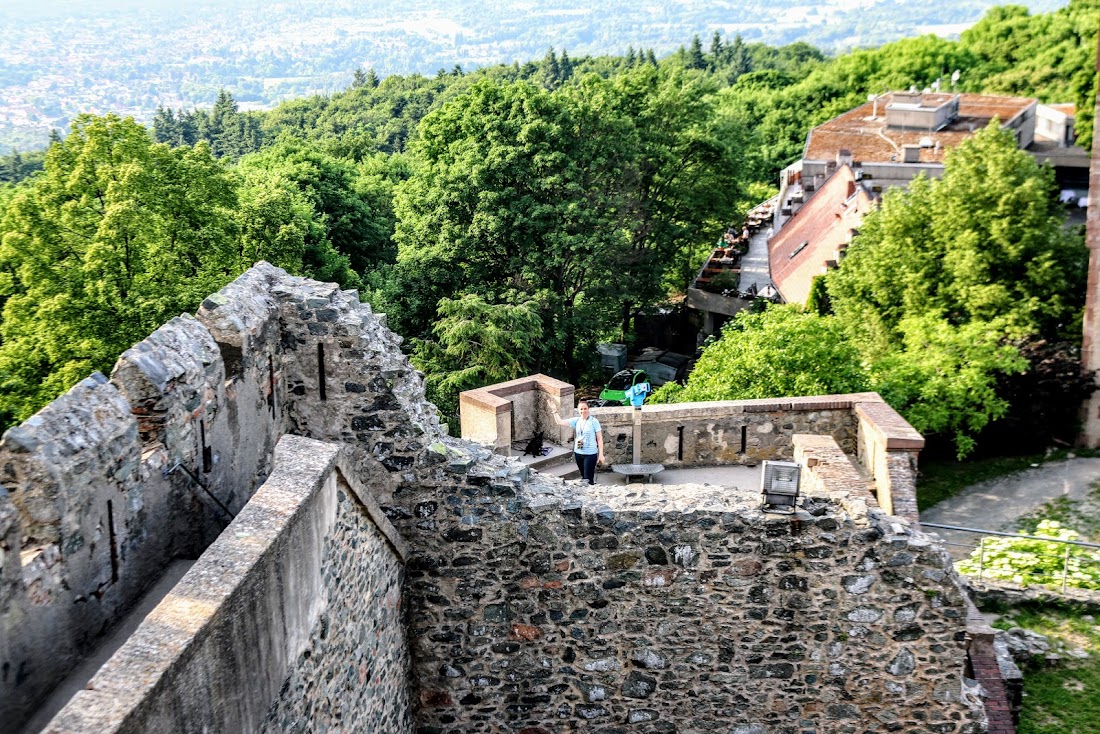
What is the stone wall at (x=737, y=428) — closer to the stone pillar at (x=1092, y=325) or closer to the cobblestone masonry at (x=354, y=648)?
the cobblestone masonry at (x=354, y=648)

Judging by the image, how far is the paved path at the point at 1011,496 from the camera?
1945cm

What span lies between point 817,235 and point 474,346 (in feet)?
44.2

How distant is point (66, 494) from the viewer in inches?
183

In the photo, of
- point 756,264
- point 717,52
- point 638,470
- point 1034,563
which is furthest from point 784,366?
point 717,52

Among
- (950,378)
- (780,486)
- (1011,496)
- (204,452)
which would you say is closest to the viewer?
(204,452)

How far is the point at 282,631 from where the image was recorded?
5.25m

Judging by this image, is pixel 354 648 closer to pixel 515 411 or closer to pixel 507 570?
pixel 507 570

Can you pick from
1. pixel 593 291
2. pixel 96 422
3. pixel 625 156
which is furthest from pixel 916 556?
pixel 625 156

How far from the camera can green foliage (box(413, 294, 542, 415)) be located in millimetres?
28120

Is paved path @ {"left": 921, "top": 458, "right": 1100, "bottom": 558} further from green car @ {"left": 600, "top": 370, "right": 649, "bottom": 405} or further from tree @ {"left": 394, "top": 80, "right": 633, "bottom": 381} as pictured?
tree @ {"left": 394, "top": 80, "right": 633, "bottom": 381}

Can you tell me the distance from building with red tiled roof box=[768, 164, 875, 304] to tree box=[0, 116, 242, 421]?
17415mm

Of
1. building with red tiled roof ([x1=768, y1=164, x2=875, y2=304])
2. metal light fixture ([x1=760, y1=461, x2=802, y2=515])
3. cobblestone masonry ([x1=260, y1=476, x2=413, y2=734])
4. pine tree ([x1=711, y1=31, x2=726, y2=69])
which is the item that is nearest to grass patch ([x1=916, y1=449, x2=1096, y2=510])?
building with red tiled roof ([x1=768, y1=164, x2=875, y2=304])

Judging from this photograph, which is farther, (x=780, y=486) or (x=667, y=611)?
(x=667, y=611)

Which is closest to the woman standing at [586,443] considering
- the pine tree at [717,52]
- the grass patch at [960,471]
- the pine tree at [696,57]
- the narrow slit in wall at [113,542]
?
the narrow slit in wall at [113,542]
